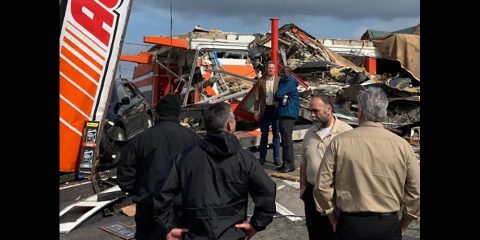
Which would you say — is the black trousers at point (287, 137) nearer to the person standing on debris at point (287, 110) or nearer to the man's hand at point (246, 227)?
the person standing on debris at point (287, 110)

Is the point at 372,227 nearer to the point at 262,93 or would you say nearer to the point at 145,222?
the point at 145,222

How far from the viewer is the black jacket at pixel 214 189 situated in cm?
289

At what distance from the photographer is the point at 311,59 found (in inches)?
588

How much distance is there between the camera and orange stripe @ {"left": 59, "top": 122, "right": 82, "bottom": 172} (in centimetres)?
745

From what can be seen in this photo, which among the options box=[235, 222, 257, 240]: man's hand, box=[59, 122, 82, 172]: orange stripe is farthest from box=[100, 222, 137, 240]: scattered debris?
box=[235, 222, 257, 240]: man's hand

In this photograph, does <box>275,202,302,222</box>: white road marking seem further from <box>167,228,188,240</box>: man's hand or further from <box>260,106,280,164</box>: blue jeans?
<box>167,228,188,240</box>: man's hand

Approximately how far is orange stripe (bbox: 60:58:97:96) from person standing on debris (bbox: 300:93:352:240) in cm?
444

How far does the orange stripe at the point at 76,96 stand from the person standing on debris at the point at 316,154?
4.49m

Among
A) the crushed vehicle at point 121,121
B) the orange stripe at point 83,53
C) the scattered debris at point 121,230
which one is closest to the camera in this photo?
the scattered debris at point 121,230

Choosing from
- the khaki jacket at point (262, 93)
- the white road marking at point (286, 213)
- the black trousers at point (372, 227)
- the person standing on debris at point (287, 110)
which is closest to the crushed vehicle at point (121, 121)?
the khaki jacket at point (262, 93)

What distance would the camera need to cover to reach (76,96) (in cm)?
744

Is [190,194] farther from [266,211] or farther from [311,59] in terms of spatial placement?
[311,59]
